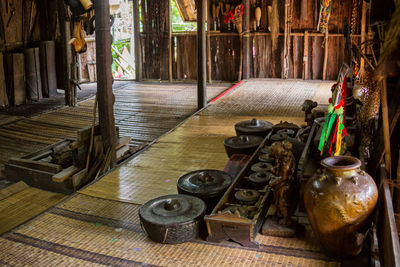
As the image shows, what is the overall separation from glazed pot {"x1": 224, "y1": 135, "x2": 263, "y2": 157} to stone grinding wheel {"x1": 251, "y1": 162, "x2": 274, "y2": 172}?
57 centimetres

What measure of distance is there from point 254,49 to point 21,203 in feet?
27.5

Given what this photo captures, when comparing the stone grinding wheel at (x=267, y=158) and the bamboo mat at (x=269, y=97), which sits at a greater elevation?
the bamboo mat at (x=269, y=97)

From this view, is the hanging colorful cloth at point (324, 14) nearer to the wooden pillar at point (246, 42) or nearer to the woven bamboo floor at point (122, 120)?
the wooden pillar at point (246, 42)

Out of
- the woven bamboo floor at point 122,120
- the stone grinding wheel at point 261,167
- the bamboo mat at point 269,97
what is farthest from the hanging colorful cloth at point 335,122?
the bamboo mat at point 269,97

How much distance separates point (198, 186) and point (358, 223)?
153cm

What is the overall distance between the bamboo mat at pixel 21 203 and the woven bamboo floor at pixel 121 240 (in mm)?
502

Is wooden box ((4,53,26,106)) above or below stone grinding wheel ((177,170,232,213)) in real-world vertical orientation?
above


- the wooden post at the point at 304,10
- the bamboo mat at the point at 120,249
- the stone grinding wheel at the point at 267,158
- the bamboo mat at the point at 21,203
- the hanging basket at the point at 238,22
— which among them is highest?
the wooden post at the point at 304,10

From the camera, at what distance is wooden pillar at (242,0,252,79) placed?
38.7 ft

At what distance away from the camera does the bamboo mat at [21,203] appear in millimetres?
4828

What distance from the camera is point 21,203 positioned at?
17.2 feet

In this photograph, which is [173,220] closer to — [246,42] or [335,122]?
[335,122]

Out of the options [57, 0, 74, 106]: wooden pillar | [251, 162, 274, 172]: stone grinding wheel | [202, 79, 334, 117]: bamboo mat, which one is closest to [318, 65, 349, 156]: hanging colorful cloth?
[251, 162, 274, 172]: stone grinding wheel

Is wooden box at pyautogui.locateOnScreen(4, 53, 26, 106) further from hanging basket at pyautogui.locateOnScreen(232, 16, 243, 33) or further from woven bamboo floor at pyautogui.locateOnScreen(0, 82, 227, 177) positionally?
hanging basket at pyautogui.locateOnScreen(232, 16, 243, 33)
